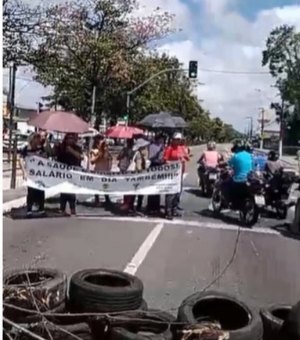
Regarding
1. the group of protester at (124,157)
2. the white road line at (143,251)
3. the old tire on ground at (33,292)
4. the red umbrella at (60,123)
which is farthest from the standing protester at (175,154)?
the old tire on ground at (33,292)

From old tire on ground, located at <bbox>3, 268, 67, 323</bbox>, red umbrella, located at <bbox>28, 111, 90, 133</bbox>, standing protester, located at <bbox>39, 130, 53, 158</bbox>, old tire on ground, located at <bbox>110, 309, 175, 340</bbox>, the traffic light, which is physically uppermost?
the traffic light

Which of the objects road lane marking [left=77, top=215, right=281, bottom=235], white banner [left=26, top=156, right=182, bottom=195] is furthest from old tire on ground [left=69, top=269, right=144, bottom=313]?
white banner [left=26, top=156, right=182, bottom=195]

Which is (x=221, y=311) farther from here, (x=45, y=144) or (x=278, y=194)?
(x=45, y=144)

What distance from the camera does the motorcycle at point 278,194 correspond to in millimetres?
15000

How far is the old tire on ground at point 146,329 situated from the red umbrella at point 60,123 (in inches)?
381

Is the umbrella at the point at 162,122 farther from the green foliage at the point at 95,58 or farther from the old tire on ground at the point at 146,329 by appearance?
the old tire on ground at the point at 146,329

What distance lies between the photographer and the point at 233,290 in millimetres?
7668

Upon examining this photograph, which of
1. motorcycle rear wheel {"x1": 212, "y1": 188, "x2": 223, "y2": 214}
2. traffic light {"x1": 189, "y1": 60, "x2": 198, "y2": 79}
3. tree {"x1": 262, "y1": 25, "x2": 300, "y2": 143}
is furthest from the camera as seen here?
tree {"x1": 262, "y1": 25, "x2": 300, "y2": 143}

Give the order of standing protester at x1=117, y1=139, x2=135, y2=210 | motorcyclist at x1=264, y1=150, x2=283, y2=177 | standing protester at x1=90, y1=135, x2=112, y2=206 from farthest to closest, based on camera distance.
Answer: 1. standing protester at x1=90, y1=135, x2=112, y2=206
2. standing protester at x1=117, y1=139, x2=135, y2=210
3. motorcyclist at x1=264, y1=150, x2=283, y2=177

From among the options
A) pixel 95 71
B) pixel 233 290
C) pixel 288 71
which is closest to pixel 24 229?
pixel 233 290

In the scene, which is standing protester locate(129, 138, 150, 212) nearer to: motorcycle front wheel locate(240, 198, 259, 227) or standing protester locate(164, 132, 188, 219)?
standing protester locate(164, 132, 188, 219)

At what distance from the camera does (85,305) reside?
5.09 meters

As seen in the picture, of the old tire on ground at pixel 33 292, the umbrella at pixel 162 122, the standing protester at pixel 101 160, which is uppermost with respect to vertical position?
the umbrella at pixel 162 122

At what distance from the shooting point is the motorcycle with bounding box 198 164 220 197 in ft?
60.6
